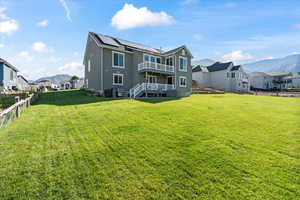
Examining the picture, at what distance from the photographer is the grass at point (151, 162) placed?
2.92 meters

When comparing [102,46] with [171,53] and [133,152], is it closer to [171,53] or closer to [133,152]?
[171,53]

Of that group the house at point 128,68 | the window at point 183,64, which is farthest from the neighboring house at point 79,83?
the window at point 183,64

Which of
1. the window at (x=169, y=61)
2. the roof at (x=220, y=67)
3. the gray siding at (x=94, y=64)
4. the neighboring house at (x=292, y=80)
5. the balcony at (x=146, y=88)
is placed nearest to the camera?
the balcony at (x=146, y=88)

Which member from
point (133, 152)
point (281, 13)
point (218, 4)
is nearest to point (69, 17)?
point (218, 4)

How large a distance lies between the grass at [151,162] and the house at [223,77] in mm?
33565

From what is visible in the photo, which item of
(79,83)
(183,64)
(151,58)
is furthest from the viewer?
(79,83)

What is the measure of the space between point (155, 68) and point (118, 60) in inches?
200

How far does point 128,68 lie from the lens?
20828 mm

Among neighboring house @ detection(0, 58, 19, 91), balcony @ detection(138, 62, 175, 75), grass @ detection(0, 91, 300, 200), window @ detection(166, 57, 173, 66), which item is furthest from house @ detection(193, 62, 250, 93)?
neighboring house @ detection(0, 58, 19, 91)

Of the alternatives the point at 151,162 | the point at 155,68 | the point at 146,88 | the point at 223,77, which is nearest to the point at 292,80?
the point at 223,77

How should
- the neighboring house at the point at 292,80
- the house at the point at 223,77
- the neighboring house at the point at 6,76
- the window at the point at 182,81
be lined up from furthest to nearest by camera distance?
the neighboring house at the point at 292,80, the house at the point at 223,77, the window at the point at 182,81, the neighboring house at the point at 6,76

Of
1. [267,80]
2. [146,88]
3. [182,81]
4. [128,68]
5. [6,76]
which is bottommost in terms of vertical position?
[146,88]

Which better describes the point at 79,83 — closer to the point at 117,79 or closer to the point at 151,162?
the point at 117,79

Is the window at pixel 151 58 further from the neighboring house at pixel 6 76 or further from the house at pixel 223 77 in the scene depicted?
the house at pixel 223 77
